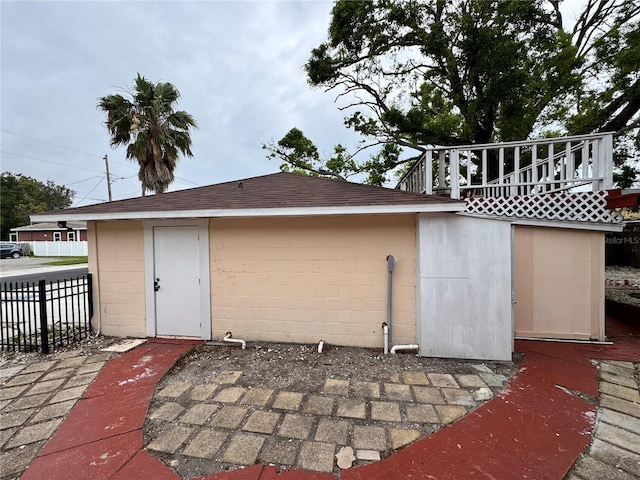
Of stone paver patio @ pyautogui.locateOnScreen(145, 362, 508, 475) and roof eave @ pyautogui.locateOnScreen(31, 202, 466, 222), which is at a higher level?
roof eave @ pyautogui.locateOnScreen(31, 202, 466, 222)

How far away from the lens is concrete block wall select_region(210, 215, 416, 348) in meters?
3.92

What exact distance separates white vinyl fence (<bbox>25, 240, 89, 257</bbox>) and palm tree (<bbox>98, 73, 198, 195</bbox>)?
16311mm

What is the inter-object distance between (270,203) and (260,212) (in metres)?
0.22

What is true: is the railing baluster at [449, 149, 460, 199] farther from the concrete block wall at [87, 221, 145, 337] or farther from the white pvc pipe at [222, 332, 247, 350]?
the concrete block wall at [87, 221, 145, 337]

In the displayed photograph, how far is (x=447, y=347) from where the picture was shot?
3613mm

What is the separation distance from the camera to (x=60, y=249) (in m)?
22.9

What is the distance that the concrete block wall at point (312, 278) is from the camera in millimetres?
3918

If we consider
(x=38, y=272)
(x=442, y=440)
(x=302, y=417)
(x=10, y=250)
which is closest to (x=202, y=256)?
(x=302, y=417)

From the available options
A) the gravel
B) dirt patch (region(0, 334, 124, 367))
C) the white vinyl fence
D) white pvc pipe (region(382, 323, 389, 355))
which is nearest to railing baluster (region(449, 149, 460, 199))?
white pvc pipe (region(382, 323, 389, 355))

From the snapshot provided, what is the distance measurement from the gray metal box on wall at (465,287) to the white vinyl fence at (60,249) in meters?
27.2

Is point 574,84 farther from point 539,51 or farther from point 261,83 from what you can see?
point 261,83

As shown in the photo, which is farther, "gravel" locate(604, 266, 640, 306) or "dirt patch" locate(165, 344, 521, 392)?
"gravel" locate(604, 266, 640, 306)

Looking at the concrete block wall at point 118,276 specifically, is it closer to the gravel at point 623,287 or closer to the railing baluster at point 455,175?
the railing baluster at point 455,175

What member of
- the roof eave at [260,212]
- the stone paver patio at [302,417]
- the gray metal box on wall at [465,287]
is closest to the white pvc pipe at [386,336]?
the gray metal box on wall at [465,287]
